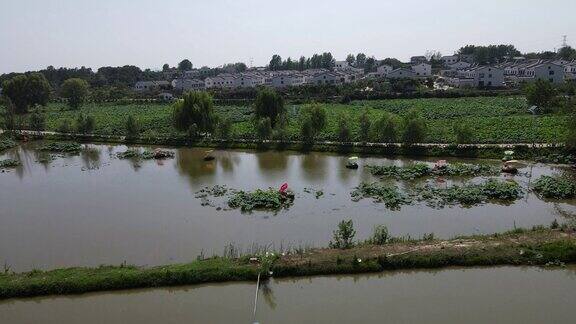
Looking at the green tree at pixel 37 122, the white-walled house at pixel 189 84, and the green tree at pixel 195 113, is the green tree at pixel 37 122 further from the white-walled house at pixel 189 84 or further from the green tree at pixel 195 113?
the white-walled house at pixel 189 84

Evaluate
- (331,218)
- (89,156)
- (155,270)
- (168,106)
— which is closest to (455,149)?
(331,218)

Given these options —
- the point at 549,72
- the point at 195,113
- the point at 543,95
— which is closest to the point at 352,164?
the point at 195,113

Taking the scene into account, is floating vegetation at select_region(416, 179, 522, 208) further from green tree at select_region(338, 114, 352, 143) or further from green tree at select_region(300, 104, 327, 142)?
green tree at select_region(300, 104, 327, 142)

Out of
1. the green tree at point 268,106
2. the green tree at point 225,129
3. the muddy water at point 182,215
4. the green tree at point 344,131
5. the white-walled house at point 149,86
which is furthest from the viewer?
the white-walled house at point 149,86

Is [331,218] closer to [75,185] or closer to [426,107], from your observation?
[75,185]

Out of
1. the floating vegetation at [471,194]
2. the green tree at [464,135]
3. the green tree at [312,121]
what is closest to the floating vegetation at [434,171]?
the floating vegetation at [471,194]

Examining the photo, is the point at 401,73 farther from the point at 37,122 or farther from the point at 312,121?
the point at 37,122

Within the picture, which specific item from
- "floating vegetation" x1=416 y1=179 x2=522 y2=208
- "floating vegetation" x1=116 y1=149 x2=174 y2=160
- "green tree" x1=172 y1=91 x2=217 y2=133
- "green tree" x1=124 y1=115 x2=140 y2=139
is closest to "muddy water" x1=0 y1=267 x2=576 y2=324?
"floating vegetation" x1=416 y1=179 x2=522 y2=208
